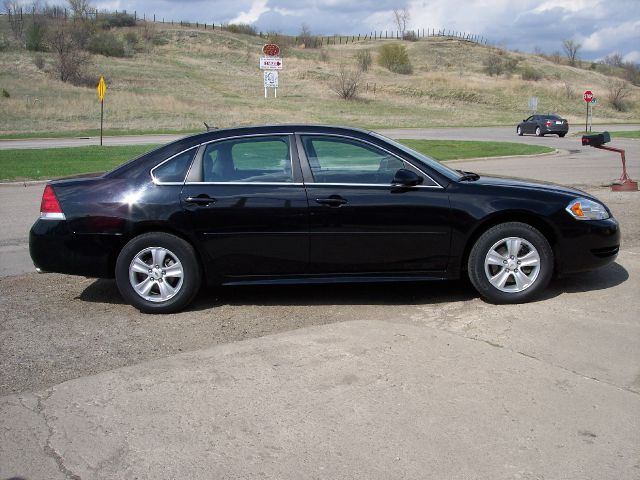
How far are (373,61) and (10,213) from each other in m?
95.4

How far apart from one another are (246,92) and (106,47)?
23807mm

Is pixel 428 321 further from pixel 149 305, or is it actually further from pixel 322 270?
pixel 149 305

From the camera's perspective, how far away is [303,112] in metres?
57.9

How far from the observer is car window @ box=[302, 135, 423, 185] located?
643 centimetres

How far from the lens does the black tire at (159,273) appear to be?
634 centimetres

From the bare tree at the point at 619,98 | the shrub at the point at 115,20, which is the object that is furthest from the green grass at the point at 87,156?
the shrub at the point at 115,20

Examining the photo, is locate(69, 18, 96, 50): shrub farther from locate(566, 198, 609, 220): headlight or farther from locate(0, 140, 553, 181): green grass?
locate(566, 198, 609, 220): headlight

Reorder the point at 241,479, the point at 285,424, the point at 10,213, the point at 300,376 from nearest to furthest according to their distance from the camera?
the point at 241,479
the point at 285,424
the point at 300,376
the point at 10,213

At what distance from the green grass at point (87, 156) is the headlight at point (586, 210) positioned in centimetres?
1411

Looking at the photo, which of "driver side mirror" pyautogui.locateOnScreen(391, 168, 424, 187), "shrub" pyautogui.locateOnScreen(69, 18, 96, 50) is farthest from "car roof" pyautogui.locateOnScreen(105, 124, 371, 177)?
"shrub" pyautogui.locateOnScreen(69, 18, 96, 50)

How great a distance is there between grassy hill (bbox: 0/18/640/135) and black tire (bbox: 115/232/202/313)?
130 ft

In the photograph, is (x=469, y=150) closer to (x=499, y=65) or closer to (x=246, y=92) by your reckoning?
(x=246, y=92)

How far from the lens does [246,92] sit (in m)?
70.0

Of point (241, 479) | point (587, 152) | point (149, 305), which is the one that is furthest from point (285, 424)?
point (587, 152)
